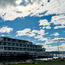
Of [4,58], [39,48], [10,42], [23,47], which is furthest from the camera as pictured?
[39,48]

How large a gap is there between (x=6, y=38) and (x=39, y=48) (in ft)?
138

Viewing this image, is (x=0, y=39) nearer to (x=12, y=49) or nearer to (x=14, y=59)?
(x=12, y=49)

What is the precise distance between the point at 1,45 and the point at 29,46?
100.0 ft

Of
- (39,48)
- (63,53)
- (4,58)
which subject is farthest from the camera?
(63,53)

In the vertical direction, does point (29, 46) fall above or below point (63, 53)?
above

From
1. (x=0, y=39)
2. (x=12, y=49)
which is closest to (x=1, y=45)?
(x=0, y=39)

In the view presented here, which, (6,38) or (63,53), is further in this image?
(63,53)

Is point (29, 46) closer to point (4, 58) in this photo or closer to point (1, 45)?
point (1, 45)

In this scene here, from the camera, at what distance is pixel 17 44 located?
102375 mm

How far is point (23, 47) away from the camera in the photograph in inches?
4232

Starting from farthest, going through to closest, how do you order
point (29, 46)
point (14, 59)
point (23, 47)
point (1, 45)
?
point (29, 46)
point (23, 47)
point (1, 45)
point (14, 59)

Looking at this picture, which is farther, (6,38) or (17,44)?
(17,44)

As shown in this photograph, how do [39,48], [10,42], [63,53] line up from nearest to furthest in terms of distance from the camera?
1. [10,42]
2. [39,48]
3. [63,53]

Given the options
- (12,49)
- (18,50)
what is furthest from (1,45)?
(18,50)
